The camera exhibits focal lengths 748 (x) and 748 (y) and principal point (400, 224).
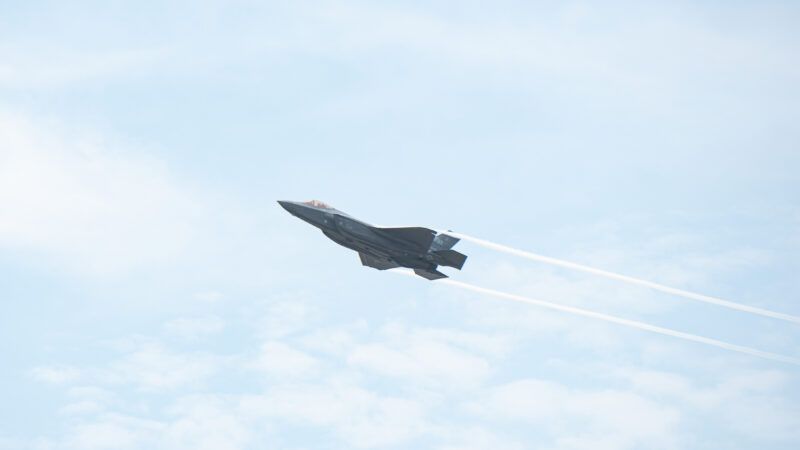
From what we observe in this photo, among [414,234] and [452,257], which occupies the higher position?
[414,234]

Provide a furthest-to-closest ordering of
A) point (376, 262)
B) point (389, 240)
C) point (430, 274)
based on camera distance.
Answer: point (376, 262) → point (430, 274) → point (389, 240)

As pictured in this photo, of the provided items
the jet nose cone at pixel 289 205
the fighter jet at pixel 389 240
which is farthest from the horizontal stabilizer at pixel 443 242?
the jet nose cone at pixel 289 205

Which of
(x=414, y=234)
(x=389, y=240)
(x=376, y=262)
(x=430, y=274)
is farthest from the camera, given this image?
(x=376, y=262)

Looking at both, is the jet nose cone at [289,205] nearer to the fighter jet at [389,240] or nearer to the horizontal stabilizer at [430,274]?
the fighter jet at [389,240]

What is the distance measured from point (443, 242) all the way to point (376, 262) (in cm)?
690

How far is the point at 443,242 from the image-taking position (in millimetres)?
50906

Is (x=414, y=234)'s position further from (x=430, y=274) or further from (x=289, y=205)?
(x=289, y=205)

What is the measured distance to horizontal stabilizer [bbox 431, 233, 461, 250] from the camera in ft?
167

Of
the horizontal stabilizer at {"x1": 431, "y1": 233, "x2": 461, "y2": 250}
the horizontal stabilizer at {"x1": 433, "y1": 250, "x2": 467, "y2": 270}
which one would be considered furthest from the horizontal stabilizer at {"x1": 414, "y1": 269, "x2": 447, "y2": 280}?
the horizontal stabilizer at {"x1": 431, "y1": 233, "x2": 461, "y2": 250}

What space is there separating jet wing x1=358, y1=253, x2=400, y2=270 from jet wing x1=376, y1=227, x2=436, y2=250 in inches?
144

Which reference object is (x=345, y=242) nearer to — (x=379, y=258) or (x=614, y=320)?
(x=379, y=258)

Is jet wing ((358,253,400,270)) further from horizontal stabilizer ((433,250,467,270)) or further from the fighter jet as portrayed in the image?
horizontal stabilizer ((433,250,467,270))

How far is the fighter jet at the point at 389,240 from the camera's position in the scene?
50594mm

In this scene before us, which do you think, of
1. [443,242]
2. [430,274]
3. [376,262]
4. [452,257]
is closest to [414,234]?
[443,242]
